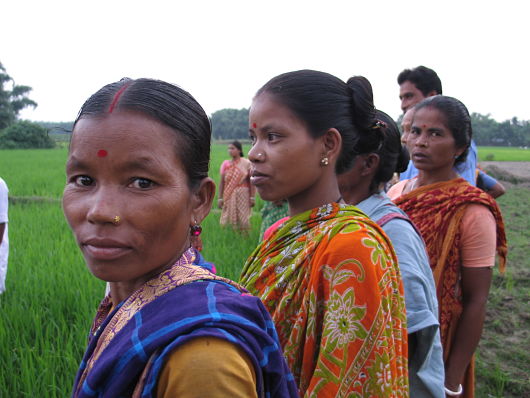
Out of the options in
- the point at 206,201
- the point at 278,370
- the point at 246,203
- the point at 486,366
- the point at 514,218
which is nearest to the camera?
the point at 278,370

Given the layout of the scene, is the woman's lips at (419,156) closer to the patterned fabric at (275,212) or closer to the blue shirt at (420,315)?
the blue shirt at (420,315)

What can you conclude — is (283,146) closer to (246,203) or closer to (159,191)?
(159,191)

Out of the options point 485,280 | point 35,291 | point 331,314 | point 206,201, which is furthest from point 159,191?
point 35,291

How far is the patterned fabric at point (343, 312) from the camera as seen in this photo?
1159 mm

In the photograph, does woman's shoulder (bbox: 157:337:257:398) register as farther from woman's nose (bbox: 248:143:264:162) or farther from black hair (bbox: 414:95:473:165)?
black hair (bbox: 414:95:473:165)

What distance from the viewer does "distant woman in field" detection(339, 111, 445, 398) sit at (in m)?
1.46

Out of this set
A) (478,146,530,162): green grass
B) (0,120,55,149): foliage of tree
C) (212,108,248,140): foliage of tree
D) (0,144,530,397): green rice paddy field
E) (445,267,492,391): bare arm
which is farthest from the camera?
(212,108,248,140): foliage of tree

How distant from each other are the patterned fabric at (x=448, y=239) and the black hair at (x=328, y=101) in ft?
2.71

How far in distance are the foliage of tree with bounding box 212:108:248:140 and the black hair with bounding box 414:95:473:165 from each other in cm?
5273

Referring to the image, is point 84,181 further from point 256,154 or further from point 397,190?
point 397,190

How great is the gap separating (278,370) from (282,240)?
0.68 m

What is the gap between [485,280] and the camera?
2.03 metres

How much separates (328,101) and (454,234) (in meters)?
1.05

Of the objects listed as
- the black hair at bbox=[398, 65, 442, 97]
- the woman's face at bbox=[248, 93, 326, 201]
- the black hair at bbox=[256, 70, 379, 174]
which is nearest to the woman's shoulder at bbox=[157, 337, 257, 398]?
the woman's face at bbox=[248, 93, 326, 201]
